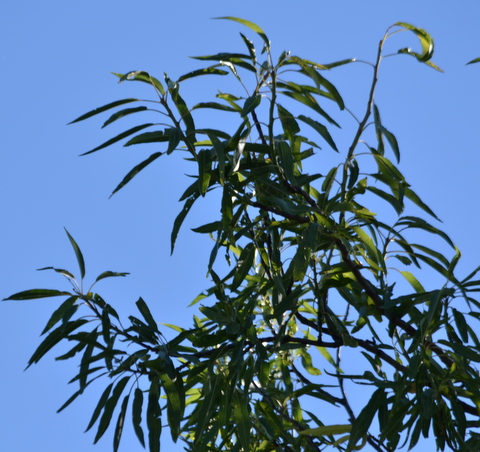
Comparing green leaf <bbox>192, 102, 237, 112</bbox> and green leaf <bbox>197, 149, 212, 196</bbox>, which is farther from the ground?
green leaf <bbox>192, 102, 237, 112</bbox>

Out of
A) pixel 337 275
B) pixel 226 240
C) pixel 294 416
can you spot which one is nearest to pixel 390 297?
pixel 337 275

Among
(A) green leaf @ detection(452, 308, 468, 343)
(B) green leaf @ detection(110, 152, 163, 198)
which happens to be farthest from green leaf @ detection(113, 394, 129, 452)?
(A) green leaf @ detection(452, 308, 468, 343)

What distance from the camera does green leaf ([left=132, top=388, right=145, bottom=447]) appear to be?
4.72 ft


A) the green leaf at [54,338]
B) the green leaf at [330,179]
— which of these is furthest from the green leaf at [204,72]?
the green leaf at [54,338]

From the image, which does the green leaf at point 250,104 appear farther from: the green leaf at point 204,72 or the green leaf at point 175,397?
the green leaf at point 175,397

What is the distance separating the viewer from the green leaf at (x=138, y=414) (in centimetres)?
144

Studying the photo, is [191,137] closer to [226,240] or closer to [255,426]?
[226,240]

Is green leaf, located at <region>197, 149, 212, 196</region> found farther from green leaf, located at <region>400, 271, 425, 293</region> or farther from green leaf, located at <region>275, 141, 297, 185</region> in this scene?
green leaf, located at <region>400, 271, 425, 293</region>

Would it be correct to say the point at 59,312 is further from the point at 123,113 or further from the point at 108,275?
the point at 123,113

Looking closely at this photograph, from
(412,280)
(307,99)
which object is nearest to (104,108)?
(307,99)

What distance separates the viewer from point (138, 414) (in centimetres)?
147

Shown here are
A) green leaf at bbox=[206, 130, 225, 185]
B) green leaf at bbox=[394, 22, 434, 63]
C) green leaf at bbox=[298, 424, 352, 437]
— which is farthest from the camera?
green leaf at bbox=[298, 424, 352, 437]

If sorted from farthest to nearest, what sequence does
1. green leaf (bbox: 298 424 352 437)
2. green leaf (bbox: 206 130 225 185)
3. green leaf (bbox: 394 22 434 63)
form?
1. green leaf (bbox: 298 424 352 437)
2. green leaf (bbox: 394 22 434 63)
3. green leaf (bbox: 206 130 225 185)

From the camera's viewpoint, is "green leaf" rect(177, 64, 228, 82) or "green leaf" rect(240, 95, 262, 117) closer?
A: "green leaf" rect(240, 95, 262, 117)
